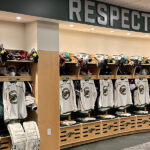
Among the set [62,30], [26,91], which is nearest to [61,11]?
[62,30]

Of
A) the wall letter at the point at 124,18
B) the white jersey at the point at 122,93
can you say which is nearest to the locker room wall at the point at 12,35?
the wall letter at the point at 124,18

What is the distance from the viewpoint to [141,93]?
6.79 meters

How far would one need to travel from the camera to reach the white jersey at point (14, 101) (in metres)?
4.37

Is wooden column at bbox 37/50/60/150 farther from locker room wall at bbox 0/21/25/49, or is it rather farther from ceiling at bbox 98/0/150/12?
ceiling at bbox 98/0/150/12

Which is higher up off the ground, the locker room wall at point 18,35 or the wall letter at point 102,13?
the wall letter at point 102,13

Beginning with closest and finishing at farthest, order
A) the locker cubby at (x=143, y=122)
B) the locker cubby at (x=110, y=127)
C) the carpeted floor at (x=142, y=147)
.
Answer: the carpeted floor at (x=142, y=147), the locker cubby at (x=110, y=127), the locker cubby at (x=143, y=122)

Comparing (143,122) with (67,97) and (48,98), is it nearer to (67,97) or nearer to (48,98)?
(67,97)

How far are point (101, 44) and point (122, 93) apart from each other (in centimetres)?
146

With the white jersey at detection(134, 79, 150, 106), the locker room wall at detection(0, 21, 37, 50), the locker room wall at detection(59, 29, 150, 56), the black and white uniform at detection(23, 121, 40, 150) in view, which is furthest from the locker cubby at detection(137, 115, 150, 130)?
the locker room wall at detection(0, 21, 37, 50)

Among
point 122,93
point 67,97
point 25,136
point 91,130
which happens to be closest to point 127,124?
point 122,93

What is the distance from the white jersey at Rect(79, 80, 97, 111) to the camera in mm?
5679

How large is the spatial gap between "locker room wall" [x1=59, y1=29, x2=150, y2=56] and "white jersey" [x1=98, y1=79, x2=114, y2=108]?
37.5 inches

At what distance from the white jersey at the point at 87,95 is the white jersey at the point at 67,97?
0.24 meters

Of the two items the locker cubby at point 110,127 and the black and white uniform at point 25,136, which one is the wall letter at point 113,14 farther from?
the black and white uniform at point 25,136
